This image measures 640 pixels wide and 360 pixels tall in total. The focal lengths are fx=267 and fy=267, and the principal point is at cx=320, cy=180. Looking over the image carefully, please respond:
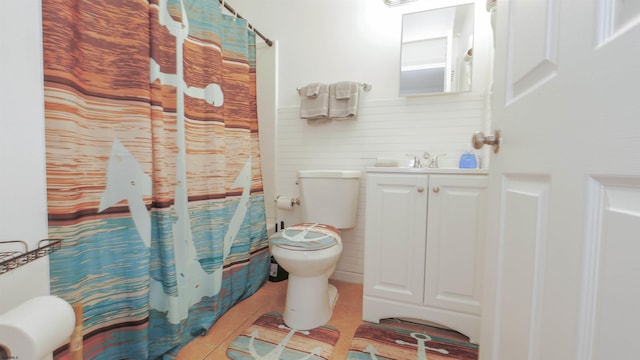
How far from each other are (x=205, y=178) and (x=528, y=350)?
1.32m

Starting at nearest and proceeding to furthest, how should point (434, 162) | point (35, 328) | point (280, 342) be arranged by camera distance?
point (35, 328) → point (280, 342) → point (434, 162)

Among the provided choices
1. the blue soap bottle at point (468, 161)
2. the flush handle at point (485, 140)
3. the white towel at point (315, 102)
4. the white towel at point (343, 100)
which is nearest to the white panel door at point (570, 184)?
the flush handle at point (485, 140)

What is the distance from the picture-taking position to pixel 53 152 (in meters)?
0.80

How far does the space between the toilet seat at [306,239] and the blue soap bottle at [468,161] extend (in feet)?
2.70

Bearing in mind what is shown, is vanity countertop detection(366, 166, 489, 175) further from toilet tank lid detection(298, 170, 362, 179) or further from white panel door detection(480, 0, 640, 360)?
white panel door detection(480, 0, 640, 360)

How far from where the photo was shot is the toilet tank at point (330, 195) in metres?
1.66

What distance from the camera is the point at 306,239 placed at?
128 cm

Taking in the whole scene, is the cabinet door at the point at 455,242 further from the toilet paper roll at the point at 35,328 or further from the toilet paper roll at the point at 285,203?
the toilet paper roll at the point at 35,328

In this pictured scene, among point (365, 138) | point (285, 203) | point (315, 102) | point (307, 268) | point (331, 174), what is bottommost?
point (307, 268)

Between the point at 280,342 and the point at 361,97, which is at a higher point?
the point at 361,97

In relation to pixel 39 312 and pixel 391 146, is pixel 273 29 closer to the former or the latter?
pixel 391 146

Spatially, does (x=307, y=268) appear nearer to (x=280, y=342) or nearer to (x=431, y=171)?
(x=280, y=342)

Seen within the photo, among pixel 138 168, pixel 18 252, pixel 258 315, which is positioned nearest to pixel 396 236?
pixel 258 315

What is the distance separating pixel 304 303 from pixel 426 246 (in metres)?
0.67
